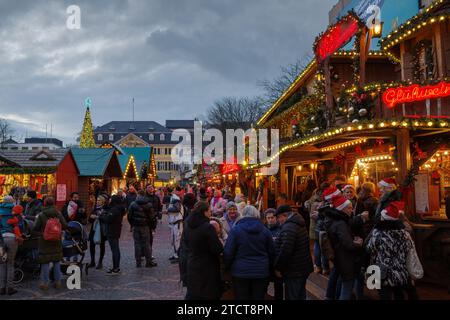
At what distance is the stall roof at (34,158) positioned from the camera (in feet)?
52.7

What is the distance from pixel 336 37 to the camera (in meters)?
12.3

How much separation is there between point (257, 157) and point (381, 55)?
772 centimetres

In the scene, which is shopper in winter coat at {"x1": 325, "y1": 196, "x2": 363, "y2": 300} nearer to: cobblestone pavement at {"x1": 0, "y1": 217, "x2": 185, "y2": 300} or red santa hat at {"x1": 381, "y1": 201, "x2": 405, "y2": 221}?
red santa hat at {"x1": 381, "y1": 201, "x2": 405, "y2": 221}

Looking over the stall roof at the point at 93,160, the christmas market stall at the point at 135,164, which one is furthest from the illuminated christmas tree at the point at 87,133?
the stall roof at the point at 93,160

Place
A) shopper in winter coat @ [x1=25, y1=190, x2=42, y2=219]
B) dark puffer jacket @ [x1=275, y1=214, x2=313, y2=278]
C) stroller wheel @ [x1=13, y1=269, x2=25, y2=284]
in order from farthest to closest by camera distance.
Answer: shopper in winter coat @ [x1=25, y1=190, x2=42, y2=219] → stroller wheel @ [x1=13, y1=269, x2=25, y2=284] → dark puffer jacket @ [x1=275, y1=214, x2=313, y2=278]

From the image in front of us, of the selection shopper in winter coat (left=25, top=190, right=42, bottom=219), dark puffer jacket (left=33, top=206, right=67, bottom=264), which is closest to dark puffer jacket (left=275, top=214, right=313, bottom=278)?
dark puffer jacket (left=33, top=206, right=67, bottom=264)

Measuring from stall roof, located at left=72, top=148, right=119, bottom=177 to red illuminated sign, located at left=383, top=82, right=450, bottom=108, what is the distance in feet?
50.2

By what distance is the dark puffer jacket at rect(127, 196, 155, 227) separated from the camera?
372 inches

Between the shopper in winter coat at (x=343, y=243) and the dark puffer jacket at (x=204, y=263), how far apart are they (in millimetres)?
1681

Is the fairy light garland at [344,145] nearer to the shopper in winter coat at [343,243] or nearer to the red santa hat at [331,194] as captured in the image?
the red santa hat at [331,194]

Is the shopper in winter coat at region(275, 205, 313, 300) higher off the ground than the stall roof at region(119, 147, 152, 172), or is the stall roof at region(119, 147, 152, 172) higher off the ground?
the stall roof at region(119, 147, 152, 172)

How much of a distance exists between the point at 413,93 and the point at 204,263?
719 centimetres

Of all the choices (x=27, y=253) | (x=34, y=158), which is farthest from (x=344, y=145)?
(x=34, y=158)

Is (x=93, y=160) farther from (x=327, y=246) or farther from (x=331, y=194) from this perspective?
(x=327, y=246)
